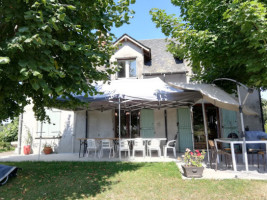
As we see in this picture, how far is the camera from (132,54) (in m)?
11.9

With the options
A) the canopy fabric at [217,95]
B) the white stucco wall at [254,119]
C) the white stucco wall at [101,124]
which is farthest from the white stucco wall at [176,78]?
the canopy fabric at [217,95]

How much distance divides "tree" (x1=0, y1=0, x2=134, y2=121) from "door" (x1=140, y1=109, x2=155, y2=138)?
5796mm

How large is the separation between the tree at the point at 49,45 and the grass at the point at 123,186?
7.31 feet

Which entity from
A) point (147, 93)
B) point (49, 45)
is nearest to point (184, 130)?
point (147, 93)

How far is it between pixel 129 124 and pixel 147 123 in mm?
1216

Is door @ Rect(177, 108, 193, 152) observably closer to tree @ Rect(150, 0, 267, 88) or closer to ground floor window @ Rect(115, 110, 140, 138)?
ground floor window @ Rect(115, 110, 140, 138)

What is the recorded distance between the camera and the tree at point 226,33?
4.04m

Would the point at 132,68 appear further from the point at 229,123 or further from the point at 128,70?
the point at 229,123

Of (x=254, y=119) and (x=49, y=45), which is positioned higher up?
(x=49, y=45)

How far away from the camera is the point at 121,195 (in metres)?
3.79

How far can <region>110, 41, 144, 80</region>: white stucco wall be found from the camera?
11648 millimetres

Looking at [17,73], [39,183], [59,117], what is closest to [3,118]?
[39,183]

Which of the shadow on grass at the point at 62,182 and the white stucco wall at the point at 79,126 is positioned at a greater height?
the white stucco wall at the point at 79,126

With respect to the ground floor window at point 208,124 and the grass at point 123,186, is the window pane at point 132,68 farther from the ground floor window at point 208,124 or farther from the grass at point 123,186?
the grass at point 123,186
